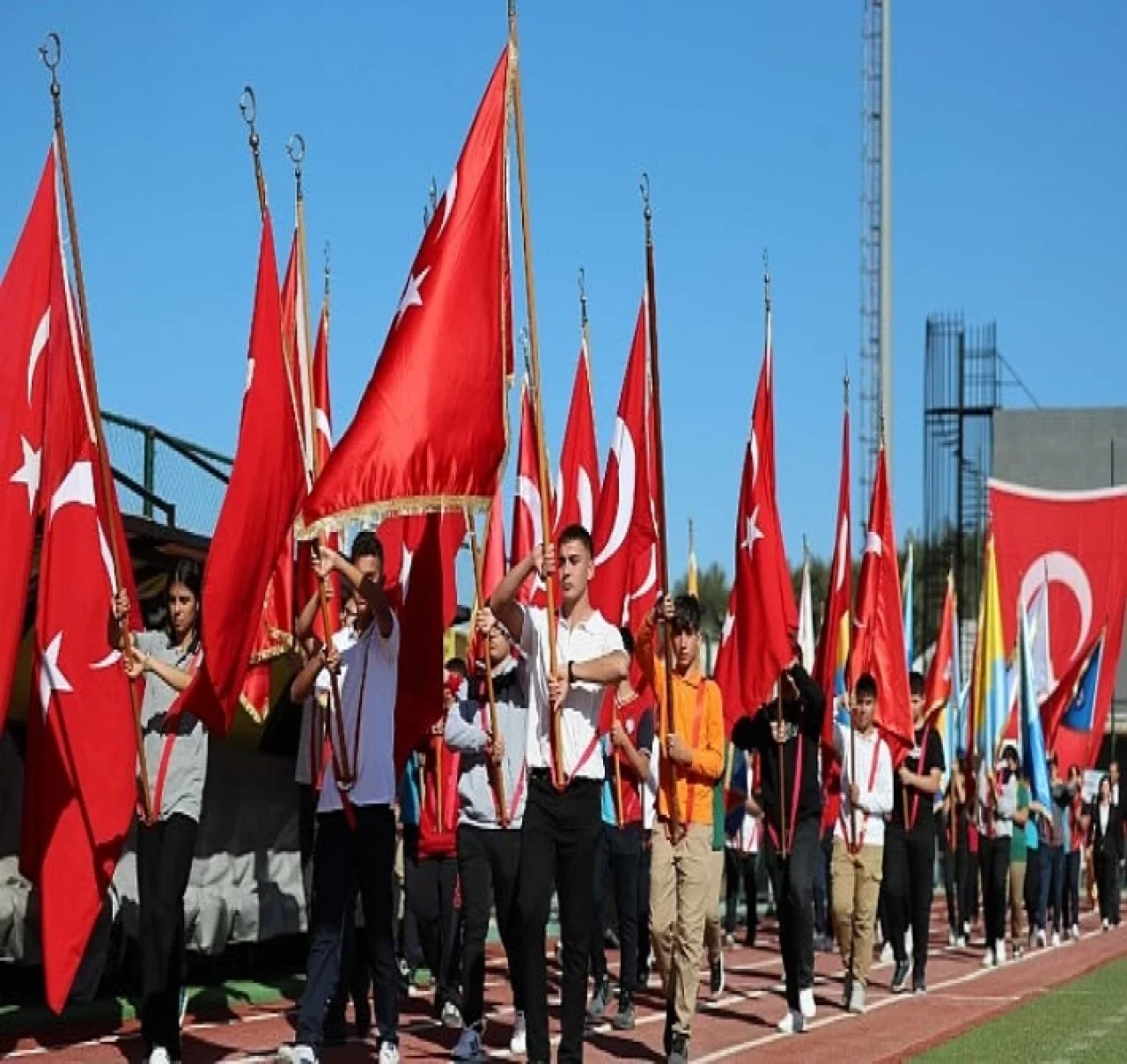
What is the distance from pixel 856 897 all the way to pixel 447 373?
7.61 meters

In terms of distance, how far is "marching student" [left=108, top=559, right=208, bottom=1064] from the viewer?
12.7 metres

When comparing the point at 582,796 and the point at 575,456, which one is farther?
the point at 575,456

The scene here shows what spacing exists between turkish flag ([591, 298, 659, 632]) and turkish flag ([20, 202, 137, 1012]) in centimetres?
547

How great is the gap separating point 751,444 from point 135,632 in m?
6.54

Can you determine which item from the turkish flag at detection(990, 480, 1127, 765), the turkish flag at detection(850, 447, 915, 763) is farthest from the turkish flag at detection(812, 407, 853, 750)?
the turkish flag at detection(990, 480, 1127, 765)

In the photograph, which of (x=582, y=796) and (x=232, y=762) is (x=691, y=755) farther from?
(x=232, y=762)

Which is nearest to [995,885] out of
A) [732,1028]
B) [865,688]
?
[865,688]

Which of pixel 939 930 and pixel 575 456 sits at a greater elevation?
pixel 575 456

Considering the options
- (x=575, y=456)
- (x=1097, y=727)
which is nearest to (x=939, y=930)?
(x=1097, y=727)

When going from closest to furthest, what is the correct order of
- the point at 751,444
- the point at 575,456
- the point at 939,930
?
the point at 751,444 → the point at 575,456 → the point at 939,930

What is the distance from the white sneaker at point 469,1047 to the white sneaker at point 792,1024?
2706 millimetres

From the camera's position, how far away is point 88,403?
499 inches

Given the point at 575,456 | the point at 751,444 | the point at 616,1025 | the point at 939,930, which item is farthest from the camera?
the point at 939,930

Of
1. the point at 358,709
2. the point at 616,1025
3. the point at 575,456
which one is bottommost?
the point at 616,1025
